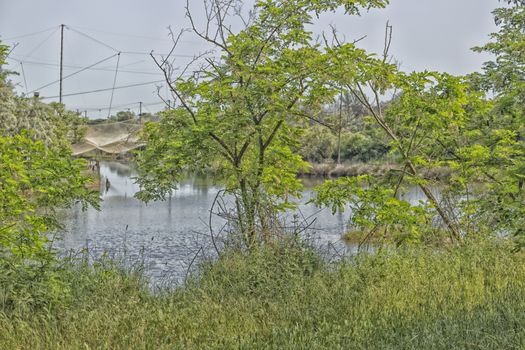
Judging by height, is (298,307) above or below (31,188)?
below

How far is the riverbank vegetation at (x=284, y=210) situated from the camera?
3631 millimetres

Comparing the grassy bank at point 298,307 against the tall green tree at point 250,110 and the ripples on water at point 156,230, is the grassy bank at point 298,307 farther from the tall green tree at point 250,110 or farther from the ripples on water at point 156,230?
the ripples on water at point 156,230

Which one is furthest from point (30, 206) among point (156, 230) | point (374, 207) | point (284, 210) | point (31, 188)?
point (156, 230)

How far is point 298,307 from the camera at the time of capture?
13.6 feet

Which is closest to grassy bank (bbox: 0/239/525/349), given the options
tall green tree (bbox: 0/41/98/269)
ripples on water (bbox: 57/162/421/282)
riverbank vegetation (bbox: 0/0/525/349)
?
riverbank vegetation (bbox: 0/0/525/349)

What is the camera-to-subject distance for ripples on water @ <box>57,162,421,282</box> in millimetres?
10398

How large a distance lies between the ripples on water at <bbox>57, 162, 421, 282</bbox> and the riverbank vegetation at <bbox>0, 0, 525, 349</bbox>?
1808mm

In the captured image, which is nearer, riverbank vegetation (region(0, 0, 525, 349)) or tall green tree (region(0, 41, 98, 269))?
riverbank vegetation (region(0, 0, 525, 349))

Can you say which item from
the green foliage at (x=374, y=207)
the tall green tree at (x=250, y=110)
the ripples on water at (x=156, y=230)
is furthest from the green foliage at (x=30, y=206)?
the ripples on water at (x=156, y=230)

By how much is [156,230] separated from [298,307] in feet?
40.2

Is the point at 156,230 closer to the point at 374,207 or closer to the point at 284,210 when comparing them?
the point at 284,210

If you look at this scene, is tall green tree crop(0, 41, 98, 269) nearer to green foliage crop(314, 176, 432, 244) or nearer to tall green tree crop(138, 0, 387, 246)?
tall green tree crop(138, 0, 387, 246)

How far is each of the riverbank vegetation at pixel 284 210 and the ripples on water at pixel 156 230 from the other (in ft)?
5.93

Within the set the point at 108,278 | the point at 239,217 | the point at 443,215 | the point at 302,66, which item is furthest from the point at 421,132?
the point at 108,278
